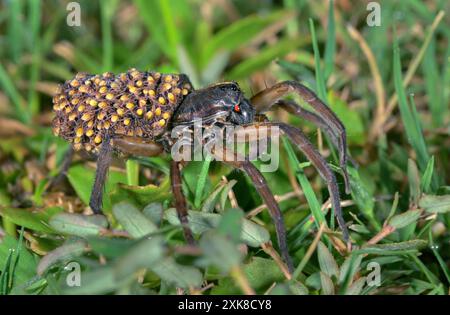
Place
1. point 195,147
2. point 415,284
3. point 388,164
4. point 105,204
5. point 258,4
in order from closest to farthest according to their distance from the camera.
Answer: point 415,284
point 105,204
point 195,147
point 388,164
point 258,4

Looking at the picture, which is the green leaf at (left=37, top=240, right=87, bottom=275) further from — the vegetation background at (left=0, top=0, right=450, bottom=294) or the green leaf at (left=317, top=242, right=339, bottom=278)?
the green leaf at (left=317, top=242, right=339, bottom=278)

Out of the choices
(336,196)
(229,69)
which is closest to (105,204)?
(336,196)

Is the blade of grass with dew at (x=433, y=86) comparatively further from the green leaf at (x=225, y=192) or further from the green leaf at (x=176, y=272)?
the green leaf at (x=176, y=272)

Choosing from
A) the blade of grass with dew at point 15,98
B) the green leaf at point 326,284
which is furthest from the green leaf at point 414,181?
the blade of grass with dew at point 15,98

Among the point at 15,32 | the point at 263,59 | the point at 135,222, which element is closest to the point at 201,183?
the point at 135,222

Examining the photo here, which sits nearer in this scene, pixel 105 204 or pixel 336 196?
pixel 336 196
